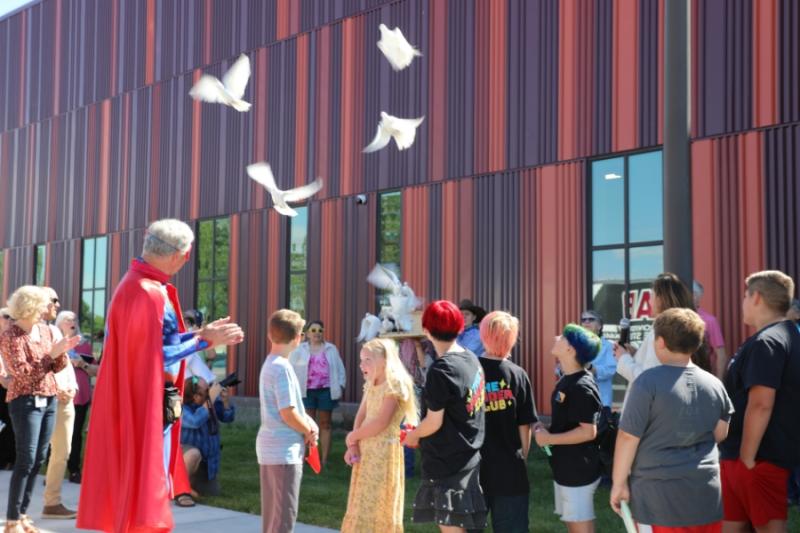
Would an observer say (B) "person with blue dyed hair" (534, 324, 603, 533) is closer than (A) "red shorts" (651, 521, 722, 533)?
No

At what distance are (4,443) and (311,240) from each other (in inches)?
304

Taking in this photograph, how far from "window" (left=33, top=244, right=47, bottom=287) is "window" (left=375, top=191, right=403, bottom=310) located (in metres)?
12.3

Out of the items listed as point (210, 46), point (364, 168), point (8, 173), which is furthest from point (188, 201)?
point (8, 173)

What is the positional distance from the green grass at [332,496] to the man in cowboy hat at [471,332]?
60.5 inches

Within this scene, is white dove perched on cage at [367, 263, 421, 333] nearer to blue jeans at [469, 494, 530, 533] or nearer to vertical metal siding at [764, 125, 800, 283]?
vertical metal siding at [764, 125, 800, 283]

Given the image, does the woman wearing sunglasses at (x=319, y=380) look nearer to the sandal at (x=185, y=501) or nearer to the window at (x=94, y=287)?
the sandal at (x=185, y=501)

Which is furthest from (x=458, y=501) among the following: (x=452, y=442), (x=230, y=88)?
(x=230, y=88)

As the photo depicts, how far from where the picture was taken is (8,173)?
2678cm

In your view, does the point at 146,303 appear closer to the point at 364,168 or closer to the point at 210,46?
the point at 364,168

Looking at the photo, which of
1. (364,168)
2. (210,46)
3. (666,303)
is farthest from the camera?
(210,46)

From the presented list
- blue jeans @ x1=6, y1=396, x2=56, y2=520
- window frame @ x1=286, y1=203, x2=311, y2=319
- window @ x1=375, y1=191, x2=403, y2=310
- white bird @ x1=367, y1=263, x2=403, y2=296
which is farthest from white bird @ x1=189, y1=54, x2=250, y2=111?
window frame @ x1=286, y1=203, x2=311, y2=319

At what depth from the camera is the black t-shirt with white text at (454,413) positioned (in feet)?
18.5

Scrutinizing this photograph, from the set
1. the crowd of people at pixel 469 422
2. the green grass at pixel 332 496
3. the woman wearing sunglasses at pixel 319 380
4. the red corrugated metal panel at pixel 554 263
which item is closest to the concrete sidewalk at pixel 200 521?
the green grass at pixel 332 496

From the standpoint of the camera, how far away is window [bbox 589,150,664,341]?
1316 centimetres
